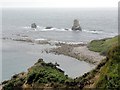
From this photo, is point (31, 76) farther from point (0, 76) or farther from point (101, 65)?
point (0, 76)

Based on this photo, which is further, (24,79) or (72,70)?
(72,70)

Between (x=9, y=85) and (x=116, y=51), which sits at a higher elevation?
(x=116, y=51)

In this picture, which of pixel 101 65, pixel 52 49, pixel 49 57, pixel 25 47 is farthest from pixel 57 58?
pixel 101 65

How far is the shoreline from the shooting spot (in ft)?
279

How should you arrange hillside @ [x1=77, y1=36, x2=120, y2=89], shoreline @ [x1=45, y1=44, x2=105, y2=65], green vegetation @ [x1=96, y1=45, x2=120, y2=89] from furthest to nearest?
shoreline @ [x1=45, y1=44, x2=105, y2=65], hillside @ [x1=77, y1=36, x2=120, y2=89], green vegetation @ [x1=96, y1=45, x2=120, y2=89]

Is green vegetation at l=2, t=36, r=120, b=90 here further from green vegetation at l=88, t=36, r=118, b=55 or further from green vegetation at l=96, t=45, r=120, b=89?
green vegetation at l=88, t=36, r=118, b=55

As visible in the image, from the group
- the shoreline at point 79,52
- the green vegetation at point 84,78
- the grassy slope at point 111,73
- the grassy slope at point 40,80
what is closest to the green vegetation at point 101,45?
the shoreline at point 79,52

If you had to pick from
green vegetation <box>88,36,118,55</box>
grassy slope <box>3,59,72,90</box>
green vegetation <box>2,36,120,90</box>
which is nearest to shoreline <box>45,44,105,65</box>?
green vegetation <box>88,36,118,55</box>

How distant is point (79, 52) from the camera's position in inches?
3701

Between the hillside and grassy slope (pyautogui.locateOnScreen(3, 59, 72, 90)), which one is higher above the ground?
the hillside

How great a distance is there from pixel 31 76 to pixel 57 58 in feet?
146

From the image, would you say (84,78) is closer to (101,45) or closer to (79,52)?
(79,52)

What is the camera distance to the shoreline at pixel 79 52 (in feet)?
279

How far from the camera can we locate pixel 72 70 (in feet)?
250
